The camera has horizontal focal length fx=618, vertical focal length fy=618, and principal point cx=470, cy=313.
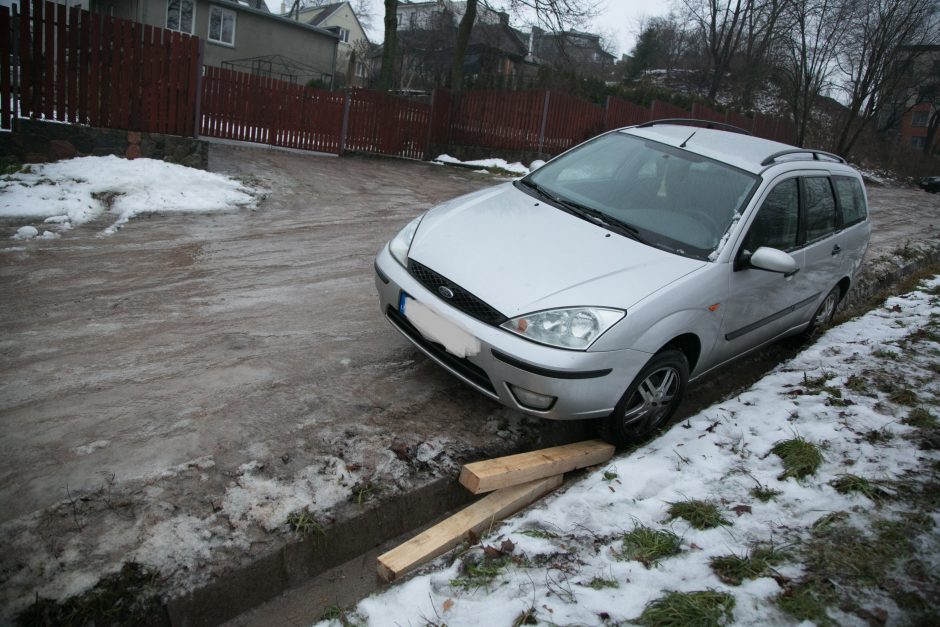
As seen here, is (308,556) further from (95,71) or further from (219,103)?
(219,103)

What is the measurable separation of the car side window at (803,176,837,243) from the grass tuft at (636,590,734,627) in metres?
3.31

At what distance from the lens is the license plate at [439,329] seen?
3.27m

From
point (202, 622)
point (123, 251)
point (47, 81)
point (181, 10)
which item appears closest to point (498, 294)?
point (202, 622)

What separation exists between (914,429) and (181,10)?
3092 cm

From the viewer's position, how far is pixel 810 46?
1151 inches

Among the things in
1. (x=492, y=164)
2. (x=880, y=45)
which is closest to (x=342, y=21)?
(x=880, y=45)

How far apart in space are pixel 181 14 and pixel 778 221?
2963 centimetres

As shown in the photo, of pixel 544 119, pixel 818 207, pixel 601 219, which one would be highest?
pixel 544 119

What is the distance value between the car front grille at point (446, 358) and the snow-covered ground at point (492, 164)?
1330 centimetres

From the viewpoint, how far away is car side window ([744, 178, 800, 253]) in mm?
3943

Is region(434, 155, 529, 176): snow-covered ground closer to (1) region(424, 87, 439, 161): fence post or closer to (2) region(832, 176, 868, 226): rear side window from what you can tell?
(1) region(424, 87, 439, 161): fence post

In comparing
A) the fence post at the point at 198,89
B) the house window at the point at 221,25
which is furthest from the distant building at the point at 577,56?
the fence post at the point at 198,89

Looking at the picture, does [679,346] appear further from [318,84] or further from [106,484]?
[318,84]

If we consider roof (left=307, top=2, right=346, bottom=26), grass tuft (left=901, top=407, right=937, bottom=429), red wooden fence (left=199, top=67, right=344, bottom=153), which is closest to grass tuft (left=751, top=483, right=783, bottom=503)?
grass tuft (left=901, top=407, right=937, bottom=429)
